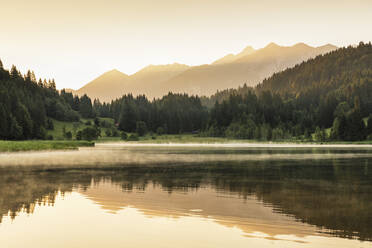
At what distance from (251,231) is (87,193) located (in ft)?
49.6

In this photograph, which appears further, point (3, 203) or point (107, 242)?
point (3, 203)

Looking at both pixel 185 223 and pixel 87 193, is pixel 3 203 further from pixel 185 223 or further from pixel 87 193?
pixel 185 223

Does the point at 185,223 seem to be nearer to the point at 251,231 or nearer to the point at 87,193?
the point at 251,231

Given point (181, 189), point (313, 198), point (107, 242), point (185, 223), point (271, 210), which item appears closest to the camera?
point (107, 242)

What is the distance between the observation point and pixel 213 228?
58.8ft

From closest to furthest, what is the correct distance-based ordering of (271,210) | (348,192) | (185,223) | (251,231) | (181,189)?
(251,231)
(185,223)
(271,210)
(348,192)
(181,189)

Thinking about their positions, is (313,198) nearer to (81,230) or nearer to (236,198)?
(236,198)

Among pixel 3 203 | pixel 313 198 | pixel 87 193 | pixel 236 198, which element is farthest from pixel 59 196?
pixel 313 198

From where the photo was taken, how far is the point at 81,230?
17.8 m

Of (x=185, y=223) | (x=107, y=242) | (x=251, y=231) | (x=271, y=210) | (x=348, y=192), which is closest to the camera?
(x=107, y=242)

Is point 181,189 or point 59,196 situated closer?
point 59,196

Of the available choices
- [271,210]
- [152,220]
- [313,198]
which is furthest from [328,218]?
[152,220]

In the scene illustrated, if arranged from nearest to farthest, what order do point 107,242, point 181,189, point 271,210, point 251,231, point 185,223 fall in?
point 107,242
point 251,231
point 185,223
point 271,210
point 181,189

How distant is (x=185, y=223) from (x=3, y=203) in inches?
437
